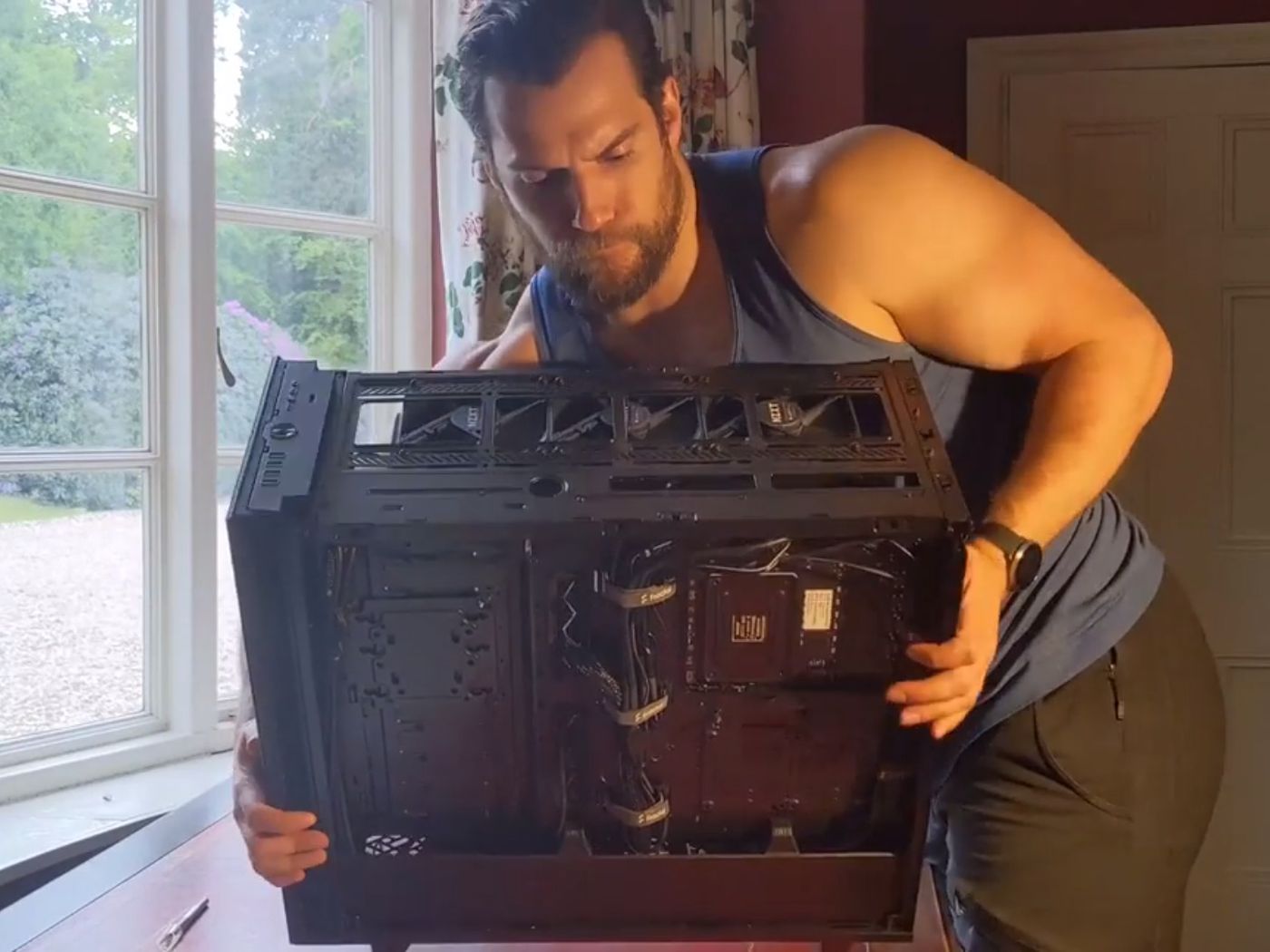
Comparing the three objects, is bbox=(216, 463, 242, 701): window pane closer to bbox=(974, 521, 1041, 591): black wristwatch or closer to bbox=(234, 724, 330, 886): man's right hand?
bbox=(234, 724, 330, 886): man's right hand

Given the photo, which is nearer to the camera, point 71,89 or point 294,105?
point 71,89

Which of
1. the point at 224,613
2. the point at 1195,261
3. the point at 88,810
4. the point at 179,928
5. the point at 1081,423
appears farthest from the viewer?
the point at 1195,261

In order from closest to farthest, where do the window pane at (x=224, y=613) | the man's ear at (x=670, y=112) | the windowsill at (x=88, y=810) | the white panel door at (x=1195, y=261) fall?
the man's ear at (x=670, y=112)
the windowsill at (x=88, y=810)
the window pane at (x=224, y=613)
the white panel door at (x=1195, y=261)

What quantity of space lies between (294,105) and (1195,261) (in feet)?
5.69

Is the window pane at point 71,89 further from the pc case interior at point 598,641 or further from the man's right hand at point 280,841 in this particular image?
the man's right hand at point 280,841

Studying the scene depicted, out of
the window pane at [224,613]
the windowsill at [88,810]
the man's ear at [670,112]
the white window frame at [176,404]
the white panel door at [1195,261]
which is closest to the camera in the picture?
the man's ear at [670,112]

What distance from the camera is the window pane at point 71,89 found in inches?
69.8

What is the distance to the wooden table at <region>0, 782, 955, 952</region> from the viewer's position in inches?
41.0

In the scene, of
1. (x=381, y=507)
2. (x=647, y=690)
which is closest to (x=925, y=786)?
(x=647, y=690)

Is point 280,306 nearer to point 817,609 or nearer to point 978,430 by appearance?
point 978,430

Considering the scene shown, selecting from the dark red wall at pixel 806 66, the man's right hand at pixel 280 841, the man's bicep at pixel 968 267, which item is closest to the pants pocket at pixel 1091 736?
the man's bicep at pixel 968 267

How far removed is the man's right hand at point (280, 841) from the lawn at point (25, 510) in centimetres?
114

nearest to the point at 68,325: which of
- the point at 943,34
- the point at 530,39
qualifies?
the point at 530,39

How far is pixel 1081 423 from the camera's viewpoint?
0.97 metres
